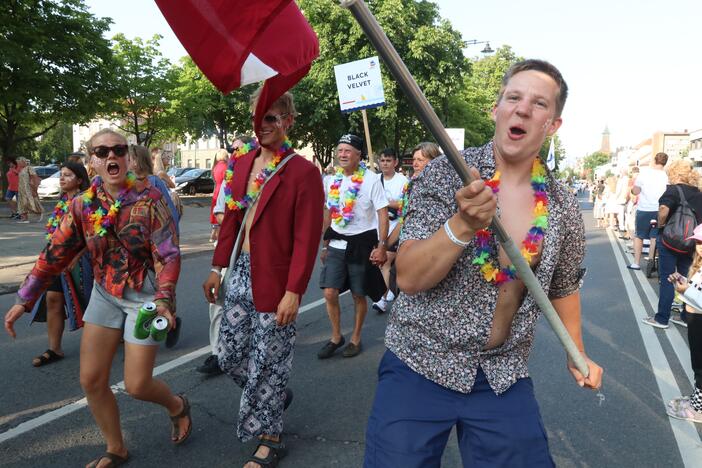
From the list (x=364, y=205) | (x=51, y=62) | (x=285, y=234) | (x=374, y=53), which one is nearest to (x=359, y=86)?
(x=364, y=205)

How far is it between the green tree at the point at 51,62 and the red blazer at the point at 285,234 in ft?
55.5

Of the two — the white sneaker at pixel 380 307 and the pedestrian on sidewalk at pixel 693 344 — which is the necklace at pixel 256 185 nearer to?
the pedestrian on sidewalk at pixel 693 344

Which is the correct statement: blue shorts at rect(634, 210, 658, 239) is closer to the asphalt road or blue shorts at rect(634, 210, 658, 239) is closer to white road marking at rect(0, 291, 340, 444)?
the asphalt road

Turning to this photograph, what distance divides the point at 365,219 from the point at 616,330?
3.33 m

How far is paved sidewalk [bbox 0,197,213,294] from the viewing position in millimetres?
8547

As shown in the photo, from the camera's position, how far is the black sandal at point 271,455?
3.21m

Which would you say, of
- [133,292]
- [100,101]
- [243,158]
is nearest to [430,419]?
[133,292]

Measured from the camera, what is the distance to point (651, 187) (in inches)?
382

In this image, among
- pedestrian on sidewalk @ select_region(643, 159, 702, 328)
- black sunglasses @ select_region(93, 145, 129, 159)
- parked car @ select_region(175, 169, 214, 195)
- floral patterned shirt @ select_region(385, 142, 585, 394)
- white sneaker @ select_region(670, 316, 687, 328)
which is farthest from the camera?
parked car @ select_region(175, 169, 214, 195)

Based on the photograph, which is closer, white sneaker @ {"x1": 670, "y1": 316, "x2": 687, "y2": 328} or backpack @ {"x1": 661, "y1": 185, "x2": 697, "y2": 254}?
backpack @ {"x1": 661, "y1": 185, "x2": 697, "y2": 254}

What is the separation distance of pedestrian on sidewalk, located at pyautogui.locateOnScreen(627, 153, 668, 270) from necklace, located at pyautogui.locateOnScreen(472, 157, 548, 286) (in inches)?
338

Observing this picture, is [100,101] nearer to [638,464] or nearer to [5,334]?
[5,334]

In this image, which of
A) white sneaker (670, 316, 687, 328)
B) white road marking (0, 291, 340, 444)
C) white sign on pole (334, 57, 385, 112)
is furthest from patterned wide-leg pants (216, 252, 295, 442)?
white sign on pole (334, 57, 385, 112)

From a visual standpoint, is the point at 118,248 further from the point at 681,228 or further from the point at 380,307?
the point at 681,228
